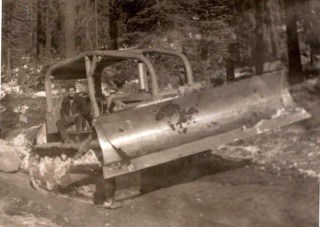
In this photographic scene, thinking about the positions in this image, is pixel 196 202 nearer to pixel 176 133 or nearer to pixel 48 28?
pixel 176 133

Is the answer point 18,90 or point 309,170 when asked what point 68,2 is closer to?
point 18,90

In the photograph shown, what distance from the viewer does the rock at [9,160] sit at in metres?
8.38

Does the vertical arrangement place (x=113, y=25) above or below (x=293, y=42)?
above

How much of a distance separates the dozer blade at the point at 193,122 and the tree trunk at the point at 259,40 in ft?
19.7

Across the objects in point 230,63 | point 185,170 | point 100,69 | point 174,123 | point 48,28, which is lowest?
point 185,170

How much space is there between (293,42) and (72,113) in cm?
420

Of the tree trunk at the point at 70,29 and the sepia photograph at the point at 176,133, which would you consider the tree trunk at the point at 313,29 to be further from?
the tree trunk at the point at 70,29

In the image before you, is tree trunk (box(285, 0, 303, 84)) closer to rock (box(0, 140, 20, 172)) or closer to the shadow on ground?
the shadow on ground

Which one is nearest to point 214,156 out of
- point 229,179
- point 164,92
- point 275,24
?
point 229,179

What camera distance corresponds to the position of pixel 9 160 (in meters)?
8.40

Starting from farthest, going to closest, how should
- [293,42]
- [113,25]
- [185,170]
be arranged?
1. [113,25]
2. [293,42]
3. [185,170]

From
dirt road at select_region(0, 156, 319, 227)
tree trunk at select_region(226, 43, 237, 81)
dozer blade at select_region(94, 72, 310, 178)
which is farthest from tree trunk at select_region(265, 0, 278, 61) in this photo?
dozer blade at select_region(94, 72, 310, 178)

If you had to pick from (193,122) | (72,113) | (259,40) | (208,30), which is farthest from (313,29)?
(259,40)

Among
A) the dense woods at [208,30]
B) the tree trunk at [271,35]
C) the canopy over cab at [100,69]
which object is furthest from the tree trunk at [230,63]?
the canopy over cab at [100,69]
